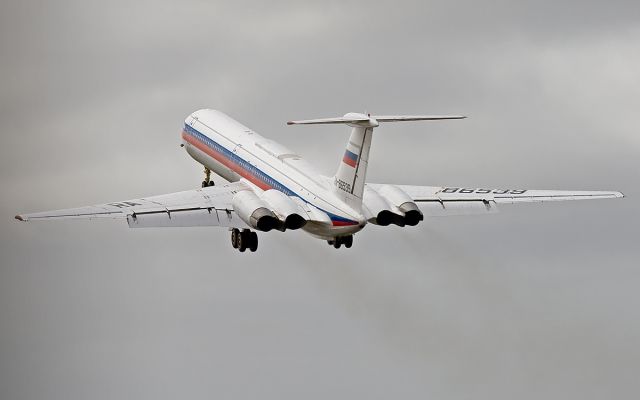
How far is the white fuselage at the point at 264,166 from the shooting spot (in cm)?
7769

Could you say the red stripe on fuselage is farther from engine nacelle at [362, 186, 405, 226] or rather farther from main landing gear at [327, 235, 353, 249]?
engine nacelle at [362, 186, 405, 226]

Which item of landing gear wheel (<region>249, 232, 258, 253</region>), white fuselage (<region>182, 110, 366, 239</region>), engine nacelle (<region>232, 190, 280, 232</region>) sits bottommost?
landing gear wheel (<region>249, 232, 258, 253</region>)

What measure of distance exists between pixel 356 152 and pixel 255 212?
537 centimetres

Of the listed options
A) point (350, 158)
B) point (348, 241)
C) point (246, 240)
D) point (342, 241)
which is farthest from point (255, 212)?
point (246, 240)

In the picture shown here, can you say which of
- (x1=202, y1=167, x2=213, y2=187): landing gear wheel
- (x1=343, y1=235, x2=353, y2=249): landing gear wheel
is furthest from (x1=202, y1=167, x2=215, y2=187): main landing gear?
(x1=343, y1=235, x2=353, y2=249): landing gear wheel

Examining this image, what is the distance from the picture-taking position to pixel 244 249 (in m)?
85.1

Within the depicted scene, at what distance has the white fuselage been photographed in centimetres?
7769

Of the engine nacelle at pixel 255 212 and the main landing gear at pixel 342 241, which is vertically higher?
the engine nacelle at pixel 255 212

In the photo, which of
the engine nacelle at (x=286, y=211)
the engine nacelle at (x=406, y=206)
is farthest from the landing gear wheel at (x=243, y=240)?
the engine nacelle at (x=406, y=206)

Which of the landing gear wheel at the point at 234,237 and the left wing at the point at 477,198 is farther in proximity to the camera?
the landing gear wheel at the point at 234,237

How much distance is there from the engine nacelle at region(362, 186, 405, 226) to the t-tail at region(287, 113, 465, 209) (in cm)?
70

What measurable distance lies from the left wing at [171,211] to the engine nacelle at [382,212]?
6.93 metres

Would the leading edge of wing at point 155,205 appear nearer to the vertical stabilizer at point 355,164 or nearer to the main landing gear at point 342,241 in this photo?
the main landing gear at point 342,241

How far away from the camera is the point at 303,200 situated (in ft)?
262
